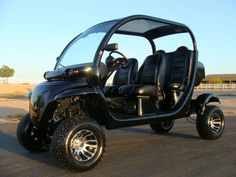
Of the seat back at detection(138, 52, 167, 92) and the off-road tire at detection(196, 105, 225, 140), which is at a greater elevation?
the seat back at detection(138, 52, 167, 92)

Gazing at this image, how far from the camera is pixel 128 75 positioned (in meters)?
8.07

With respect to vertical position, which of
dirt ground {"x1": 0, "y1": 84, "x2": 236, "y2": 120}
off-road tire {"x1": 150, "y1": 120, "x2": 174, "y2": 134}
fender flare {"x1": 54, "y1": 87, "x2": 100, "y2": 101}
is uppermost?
fender flare {"x1": 54, "y1": 87, "x2": 100, "y2": 101}

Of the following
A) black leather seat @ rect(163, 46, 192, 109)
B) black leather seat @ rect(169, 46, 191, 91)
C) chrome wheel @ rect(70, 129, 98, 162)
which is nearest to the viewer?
chrome wheel @ rect(70, 129, 98, 162)

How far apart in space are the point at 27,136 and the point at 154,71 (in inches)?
104

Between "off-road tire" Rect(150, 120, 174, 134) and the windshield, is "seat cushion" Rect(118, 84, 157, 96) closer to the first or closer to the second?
the windshield

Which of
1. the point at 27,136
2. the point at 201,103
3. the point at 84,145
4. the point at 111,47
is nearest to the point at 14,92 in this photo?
the point at 201,103

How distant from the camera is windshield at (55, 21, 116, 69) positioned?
6.16m

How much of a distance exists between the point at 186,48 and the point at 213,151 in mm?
2221

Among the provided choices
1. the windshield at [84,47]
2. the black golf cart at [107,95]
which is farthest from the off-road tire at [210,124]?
the windshield at [84,47]

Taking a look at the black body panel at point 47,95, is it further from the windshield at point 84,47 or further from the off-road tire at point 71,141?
the windshield at point 84,47

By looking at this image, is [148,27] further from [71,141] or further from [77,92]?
[71,141]

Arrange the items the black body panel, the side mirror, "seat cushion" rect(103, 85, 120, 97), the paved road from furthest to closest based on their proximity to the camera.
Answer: "seat cushion" rect(103, 85, 120, 97)
the side mirror
the black body panel
the paved road

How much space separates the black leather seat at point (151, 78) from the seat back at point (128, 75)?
0.14 m

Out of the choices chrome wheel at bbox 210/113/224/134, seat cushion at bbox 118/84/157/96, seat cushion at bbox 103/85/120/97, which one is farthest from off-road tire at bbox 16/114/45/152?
chrome wheel at bbox 210/113/224/134
